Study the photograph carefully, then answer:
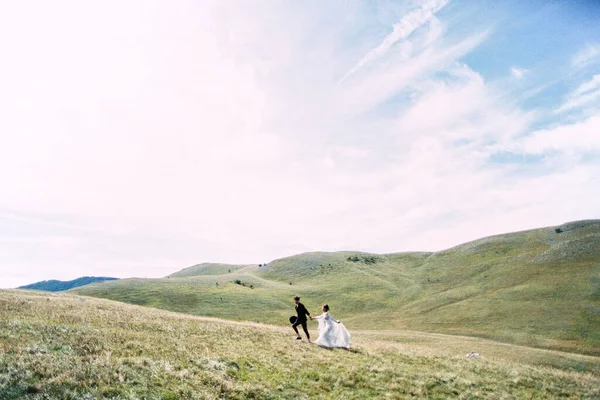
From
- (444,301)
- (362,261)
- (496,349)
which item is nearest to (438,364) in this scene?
(496,349)

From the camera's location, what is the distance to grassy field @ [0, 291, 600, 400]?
1121 cm

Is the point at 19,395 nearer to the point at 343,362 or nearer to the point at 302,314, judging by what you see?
the point at 343,362

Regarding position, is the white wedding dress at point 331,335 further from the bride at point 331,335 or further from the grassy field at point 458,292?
the grassy field at point 458,292

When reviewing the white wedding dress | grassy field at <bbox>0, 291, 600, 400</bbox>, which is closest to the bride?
the white wedding dress

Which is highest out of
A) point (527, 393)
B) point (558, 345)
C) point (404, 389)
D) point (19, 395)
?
point (19, 395)

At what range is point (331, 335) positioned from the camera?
25234 mm

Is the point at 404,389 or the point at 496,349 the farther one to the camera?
the point at 496,349

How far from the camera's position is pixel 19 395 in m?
9.57

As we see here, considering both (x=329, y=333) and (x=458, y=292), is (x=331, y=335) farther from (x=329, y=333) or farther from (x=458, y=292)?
(x=458, y=292)

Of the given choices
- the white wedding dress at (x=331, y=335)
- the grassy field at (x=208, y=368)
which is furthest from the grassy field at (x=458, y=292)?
the white wedding dress at (x=331, y=335)

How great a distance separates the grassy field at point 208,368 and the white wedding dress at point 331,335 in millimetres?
1433

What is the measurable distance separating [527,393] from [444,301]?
6610cm

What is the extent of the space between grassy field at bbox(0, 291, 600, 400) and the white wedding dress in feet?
4.70

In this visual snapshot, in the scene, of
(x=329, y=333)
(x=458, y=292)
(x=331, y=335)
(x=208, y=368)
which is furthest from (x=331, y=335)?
(x=458, y=292)
